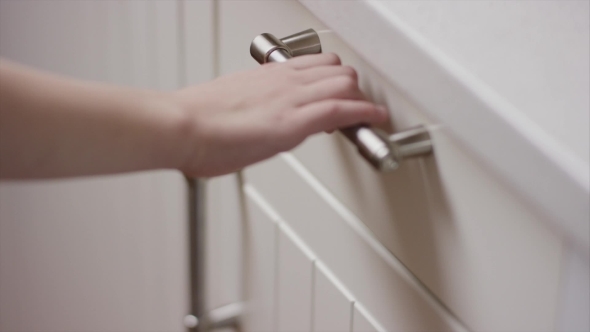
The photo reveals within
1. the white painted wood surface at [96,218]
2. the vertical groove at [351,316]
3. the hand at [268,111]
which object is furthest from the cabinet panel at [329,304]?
the white painted wood surface at [96,218]

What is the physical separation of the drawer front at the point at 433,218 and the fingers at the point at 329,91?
15mm

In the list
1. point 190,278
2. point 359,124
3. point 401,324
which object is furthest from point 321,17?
point 190,278

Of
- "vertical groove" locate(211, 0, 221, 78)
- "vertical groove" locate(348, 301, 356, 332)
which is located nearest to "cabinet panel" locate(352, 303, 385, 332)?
"vertical groove" locate(348, 301, 356, 332)

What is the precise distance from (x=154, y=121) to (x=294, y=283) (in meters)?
0.18

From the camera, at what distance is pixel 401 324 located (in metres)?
0.44

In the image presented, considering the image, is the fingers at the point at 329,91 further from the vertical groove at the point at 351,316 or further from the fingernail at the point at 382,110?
the vertical groove at the point at 351,316

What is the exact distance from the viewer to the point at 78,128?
409 millimetres

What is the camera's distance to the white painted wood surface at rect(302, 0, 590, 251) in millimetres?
293

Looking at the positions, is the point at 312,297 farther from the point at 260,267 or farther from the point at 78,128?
the point at 78,128

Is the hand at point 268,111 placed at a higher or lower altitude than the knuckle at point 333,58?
lower

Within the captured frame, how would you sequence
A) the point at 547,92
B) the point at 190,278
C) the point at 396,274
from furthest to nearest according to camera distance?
the point at 190,278 → the point at 396,274 → the point at 547,92

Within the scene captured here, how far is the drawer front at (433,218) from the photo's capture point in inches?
13.3

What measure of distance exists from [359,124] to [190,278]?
28 cm

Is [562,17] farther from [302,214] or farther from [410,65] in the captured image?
[302,214]
